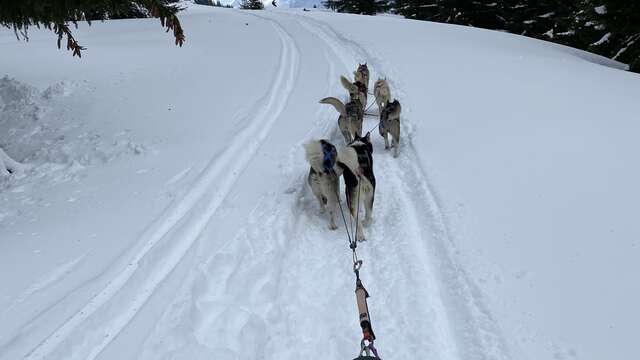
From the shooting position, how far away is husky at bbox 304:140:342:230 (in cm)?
509

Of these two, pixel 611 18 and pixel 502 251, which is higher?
pixel 611 18

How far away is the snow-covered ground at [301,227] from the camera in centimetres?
390

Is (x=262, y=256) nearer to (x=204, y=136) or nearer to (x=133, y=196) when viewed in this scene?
(x=133, y=196)

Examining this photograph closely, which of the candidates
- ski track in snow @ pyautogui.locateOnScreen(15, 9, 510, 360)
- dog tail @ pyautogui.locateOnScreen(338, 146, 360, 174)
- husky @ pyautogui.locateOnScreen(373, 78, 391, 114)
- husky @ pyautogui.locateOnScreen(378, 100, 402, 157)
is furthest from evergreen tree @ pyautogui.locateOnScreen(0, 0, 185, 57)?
husky @ pyautogui.locateOnScreen(373, 78, 391, 114)

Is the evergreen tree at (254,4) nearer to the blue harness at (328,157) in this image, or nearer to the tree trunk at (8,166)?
the tree trunk at (8,166)

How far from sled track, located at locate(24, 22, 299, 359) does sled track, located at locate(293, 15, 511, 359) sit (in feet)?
7.85

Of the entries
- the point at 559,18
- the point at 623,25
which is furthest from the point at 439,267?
the point at 559,18

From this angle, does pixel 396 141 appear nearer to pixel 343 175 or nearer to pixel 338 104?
pixel 338 104

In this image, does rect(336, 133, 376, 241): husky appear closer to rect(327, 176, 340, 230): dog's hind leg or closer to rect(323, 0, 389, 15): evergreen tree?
rect(327, 176, 340, 230): dog's hind leg

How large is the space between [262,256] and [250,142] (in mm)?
3867

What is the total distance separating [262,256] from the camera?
197 inches

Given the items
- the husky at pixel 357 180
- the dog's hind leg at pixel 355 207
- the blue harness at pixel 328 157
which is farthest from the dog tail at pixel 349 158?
the dog's hind leg at pixel 355 207

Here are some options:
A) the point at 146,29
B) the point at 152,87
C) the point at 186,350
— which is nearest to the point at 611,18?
the point at 152,87

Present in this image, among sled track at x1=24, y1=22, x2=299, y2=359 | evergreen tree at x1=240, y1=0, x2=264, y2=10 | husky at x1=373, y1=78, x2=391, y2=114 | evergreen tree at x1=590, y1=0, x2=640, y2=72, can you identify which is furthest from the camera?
evergreen tree at x1=240, y1=0, x2=264, y2=10
